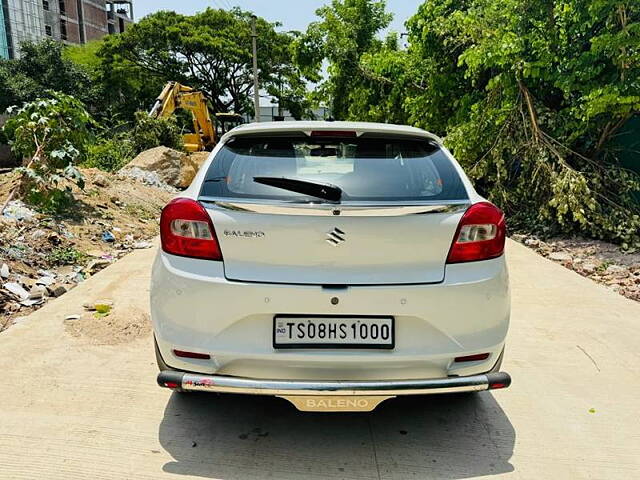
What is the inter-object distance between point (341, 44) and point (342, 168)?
44.5 ft

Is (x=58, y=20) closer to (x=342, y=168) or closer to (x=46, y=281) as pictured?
(x=46, y=281)

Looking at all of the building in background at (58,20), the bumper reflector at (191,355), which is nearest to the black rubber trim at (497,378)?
the bumper reflector at (191,355)

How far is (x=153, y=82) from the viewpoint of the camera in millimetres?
34594

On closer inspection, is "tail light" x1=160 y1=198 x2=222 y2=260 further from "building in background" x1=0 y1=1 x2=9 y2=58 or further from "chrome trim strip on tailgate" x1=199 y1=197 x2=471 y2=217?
"building in background" x1=0 y1=1 x2=9 y2=58

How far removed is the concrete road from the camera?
2.54 meters

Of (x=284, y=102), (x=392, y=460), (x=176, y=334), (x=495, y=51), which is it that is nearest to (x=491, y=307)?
(x=392, y=460)

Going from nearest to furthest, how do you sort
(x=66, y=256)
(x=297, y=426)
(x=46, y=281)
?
(x=297, y=426)
(x=46, y=281)
(x=66, y=256)

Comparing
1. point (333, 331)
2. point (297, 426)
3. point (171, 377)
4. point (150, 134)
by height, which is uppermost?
point (333, 331)

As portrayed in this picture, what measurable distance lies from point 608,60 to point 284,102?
28805 mm

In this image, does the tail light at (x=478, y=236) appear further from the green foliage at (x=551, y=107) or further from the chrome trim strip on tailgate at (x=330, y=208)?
the green foliage at (x=551, y=107)

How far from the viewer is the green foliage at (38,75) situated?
103 feet

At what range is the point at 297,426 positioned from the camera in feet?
9.52

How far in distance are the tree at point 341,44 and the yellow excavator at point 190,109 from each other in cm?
496

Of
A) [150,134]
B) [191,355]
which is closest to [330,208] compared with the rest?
[191,355]
